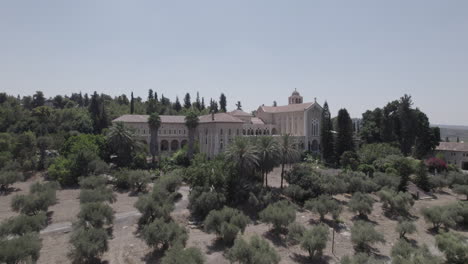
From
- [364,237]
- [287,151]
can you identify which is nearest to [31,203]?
[287,151]

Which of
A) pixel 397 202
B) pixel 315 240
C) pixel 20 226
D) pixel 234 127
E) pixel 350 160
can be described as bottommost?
pixel 315 240

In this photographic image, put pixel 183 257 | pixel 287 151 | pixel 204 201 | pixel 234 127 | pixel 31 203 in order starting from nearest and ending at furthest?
1. pixel 183 257
2. pixel 31 203
3. pixel 204 201
4. pixel 287 151
5. pixel 234 127

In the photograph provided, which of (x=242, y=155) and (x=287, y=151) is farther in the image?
(x=287, y=151)

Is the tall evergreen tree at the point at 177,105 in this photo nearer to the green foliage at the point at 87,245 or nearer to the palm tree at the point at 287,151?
the palm tree at the point at 287,151

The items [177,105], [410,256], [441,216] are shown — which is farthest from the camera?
[177,105]

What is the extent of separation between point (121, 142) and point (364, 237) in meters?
37.5

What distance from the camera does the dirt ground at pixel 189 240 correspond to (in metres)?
21.4

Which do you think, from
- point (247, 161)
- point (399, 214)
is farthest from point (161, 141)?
point (399, 214)

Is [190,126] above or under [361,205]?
above

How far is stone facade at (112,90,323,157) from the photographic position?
180 feet

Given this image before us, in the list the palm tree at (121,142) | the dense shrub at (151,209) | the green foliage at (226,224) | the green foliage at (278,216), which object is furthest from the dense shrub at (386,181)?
the palm tree at (121,142)

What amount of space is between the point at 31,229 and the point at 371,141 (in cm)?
6638

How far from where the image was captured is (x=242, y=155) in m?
30.9

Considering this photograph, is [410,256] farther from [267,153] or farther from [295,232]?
[267,153]
